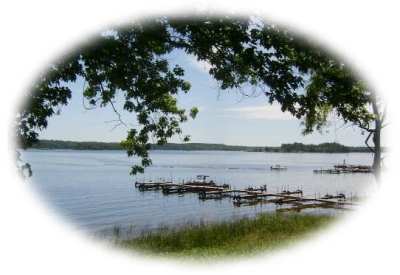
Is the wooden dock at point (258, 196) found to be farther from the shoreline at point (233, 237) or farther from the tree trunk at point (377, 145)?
the tree trunk at point (377, 145)

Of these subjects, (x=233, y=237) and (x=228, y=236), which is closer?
(x=233, y=237)

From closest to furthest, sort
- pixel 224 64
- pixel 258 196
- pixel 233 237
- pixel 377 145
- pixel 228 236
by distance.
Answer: pixel 224 64, pixel 377 145, pixel 233 237, pixel 228 236, pixel 258 196

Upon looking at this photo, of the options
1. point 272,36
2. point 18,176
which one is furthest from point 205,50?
point 18,176

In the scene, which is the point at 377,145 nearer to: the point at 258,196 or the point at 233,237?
the point at 233,237

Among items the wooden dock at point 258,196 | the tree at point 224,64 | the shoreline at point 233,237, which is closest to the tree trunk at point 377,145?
the shoreline at point 233,237

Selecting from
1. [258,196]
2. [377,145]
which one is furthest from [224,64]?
[258,196]

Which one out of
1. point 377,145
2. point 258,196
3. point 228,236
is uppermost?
point 377,145

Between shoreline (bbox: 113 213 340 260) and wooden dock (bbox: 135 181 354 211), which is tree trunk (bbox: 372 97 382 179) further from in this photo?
wooden dock (bbox: 135 181 354 211)

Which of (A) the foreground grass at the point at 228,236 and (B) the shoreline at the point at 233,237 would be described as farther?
(A) the foreground grass at the point at 228,236

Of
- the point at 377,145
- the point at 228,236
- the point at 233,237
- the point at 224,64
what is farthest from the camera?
the point at 228,236

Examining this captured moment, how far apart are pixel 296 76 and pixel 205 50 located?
6.89ft

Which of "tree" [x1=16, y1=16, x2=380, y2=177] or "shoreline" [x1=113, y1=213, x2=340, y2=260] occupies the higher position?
"tree" [x1=16, y1=16, x2=380, y2=177]

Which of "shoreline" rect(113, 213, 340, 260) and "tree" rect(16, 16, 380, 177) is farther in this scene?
"shoreline" rect(113, 213, 340, 260)

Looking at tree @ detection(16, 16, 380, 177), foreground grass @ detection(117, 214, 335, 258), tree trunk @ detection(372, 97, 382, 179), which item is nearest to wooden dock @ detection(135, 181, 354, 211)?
foreground grass @ detection(117, 214, 335, 258)
